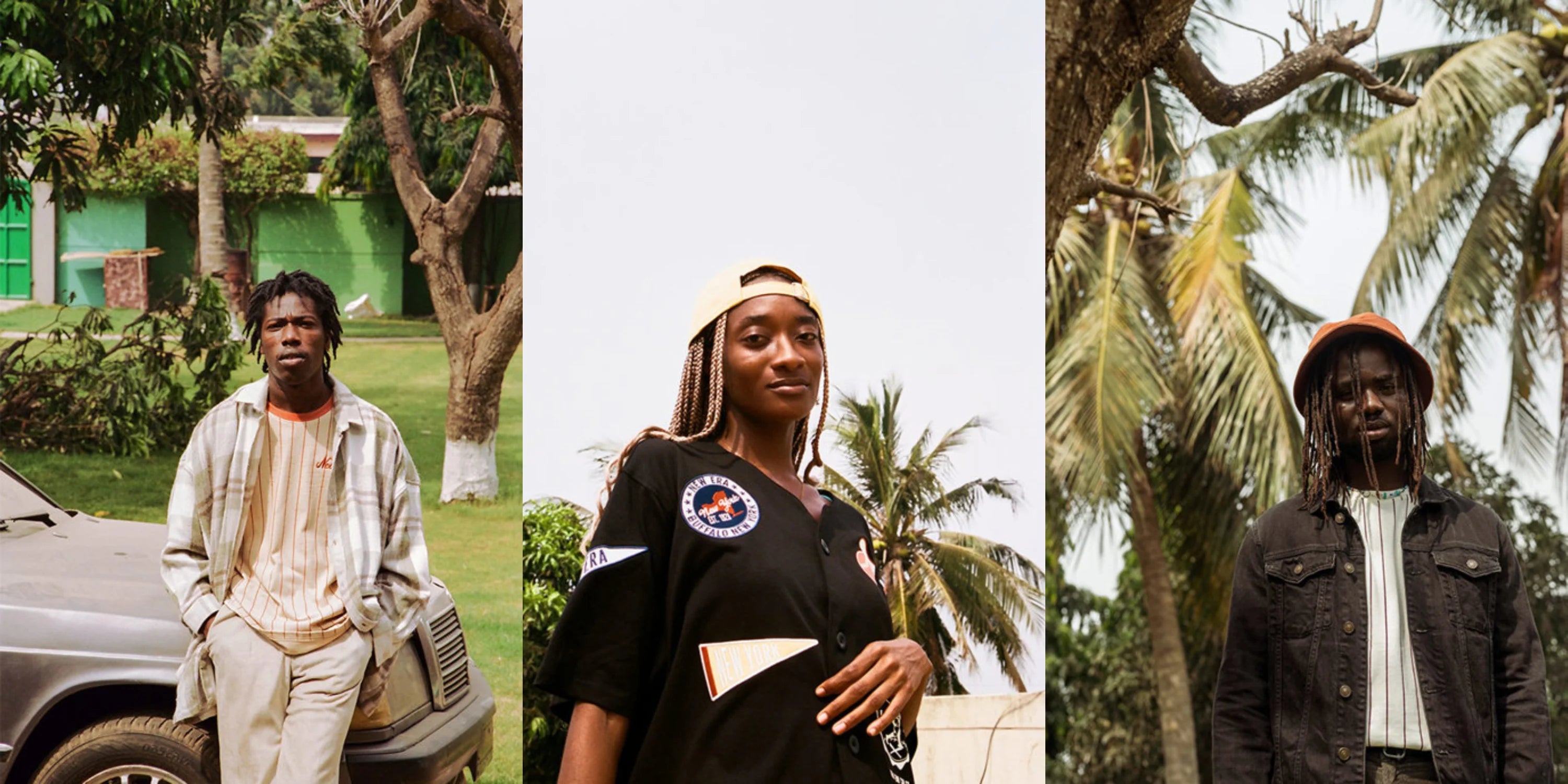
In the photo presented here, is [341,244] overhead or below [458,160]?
below

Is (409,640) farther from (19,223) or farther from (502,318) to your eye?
(19,223)

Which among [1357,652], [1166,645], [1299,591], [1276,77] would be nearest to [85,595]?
[1299,591]

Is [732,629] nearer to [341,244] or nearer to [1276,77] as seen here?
[341,244]

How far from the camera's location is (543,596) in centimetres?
474

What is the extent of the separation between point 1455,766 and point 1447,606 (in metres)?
0.39

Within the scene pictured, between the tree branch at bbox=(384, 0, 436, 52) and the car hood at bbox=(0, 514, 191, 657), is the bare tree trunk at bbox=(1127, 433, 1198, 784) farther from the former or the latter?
the car hood at bbox=(0, 514, 191, 657)

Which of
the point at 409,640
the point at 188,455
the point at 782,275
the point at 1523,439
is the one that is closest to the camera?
the point at 782,275

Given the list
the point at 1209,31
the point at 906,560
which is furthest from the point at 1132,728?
the point at 906,560

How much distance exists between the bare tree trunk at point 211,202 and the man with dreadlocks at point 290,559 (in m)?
0.95

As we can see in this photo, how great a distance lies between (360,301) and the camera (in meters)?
4.86

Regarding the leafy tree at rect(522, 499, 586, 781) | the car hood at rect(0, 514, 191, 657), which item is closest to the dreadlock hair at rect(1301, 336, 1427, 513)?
the leafy tree at rect(522, 499, 586, 781)

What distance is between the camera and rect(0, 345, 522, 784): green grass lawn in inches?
188

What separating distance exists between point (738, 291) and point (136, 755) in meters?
2.43

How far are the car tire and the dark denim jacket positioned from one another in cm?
275
